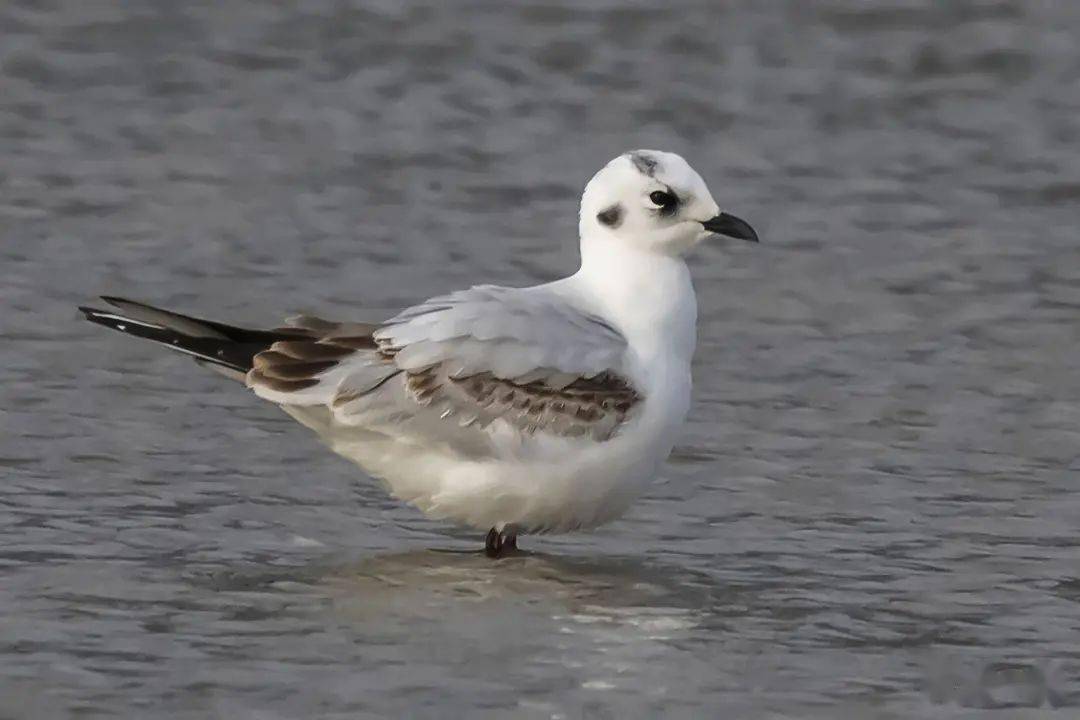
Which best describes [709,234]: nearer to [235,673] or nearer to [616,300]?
[616,300]

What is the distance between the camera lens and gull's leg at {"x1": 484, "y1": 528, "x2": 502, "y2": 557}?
23.5 ft

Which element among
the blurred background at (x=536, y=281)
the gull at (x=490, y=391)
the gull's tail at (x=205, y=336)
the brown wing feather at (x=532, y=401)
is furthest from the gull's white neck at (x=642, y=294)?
the gull's tail at (x=205, y=336)

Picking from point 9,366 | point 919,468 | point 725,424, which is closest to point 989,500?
point 919,468

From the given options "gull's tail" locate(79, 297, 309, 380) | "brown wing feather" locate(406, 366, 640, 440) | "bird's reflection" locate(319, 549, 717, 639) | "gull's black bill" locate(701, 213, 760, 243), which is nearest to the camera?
"bird's reflection" locate(319, 549, 717, 639)

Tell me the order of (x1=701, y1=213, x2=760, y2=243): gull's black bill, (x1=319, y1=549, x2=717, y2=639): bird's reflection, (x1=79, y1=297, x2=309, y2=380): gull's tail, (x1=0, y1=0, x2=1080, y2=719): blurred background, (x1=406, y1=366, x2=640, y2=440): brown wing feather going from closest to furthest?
(x1=0, y1=0, x2=1080, y2=719): blurred background < (x1=319, y1=549, x2=717, y2=639): bird's reflection < (x1=406, y1=366, x2=640, y2=440): brown wing feather < (x1=79, y1=297, x2=309, y2=380): gull's tail < (x1=701, y1=213, x2=760, y2=243): gull's black bill

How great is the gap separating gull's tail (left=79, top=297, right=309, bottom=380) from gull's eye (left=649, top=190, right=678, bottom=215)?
1104 millimetres

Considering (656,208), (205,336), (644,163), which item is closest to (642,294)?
(656,208)

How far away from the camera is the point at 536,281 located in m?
9.84

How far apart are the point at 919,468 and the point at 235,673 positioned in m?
2.81

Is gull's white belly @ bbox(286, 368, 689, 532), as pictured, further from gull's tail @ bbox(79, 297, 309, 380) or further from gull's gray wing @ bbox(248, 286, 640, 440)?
gull's tail @ bbox(79, 297, 309, 380)

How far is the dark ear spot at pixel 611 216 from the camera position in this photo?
24.1 ft

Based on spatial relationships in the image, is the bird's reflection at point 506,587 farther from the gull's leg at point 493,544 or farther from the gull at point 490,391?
the gull at point 490,391

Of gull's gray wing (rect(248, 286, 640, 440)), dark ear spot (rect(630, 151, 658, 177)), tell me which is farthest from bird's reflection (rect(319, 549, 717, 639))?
dark ear spot (rect(630, 151, 658, 177))

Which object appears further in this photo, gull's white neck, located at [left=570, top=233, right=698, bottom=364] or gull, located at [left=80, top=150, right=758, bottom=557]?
gull's white neck, located at [left=570, top=233, right=698, bottom=364]
